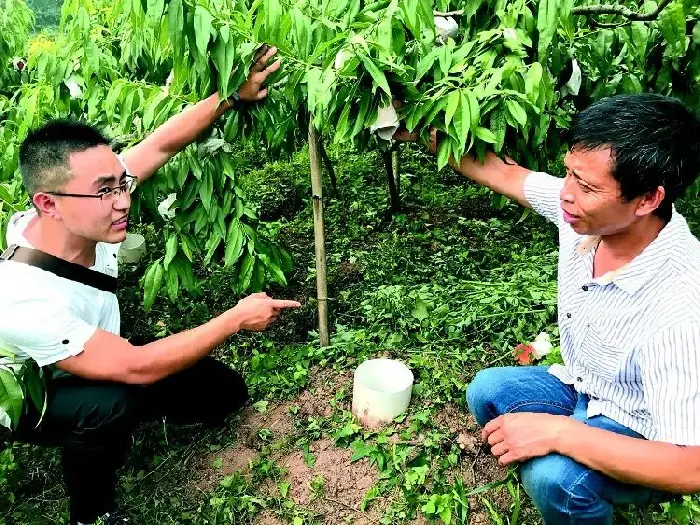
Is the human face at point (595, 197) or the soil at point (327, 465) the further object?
the soil at point (327, 465)

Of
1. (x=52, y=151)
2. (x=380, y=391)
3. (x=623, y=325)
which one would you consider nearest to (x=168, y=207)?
(x=52, y=151)

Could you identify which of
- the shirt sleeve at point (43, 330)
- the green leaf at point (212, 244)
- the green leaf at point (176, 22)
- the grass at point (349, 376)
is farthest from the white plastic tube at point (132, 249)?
the green leaf at point (176, 22)

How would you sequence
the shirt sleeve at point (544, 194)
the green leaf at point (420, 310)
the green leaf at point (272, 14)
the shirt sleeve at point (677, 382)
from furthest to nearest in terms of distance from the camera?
the green leaf at point (420, 310) → the shirt sleeve at point (544, 194) → the green leaf at point (272, 14) → the shirt sleeve at point (677, 382)

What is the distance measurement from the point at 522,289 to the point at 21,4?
415 cm

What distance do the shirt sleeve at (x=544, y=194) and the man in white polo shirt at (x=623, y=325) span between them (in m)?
0.10

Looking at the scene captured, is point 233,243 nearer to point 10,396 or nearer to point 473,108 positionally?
point 10,396

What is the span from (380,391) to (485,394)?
459mm

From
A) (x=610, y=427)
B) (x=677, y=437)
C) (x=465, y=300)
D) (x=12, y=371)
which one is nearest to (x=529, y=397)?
(x=610, y=427)

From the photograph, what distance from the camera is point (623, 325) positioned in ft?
5.08

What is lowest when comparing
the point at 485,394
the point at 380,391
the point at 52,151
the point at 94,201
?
the point at 380,391

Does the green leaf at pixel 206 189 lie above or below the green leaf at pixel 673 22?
below

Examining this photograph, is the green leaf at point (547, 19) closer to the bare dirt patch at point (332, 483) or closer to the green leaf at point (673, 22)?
the green leaf at point (673, 22)

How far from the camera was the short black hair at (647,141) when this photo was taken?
4.65 ft

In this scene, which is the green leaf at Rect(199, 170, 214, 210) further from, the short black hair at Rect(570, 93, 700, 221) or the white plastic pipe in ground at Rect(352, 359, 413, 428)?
the short black hair at Rect(570, 93, 700, 221)
